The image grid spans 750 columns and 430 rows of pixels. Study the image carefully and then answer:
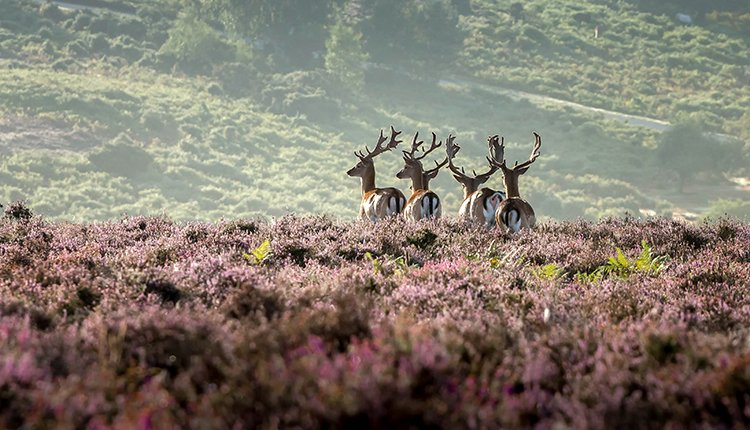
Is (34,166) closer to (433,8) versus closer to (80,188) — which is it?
(80,188)

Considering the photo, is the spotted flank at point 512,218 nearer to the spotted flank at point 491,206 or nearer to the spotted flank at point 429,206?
the spotted flank at point 491,206

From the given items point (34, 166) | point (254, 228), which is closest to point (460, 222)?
point (254, 228)

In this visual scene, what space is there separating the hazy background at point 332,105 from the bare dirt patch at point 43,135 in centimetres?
20

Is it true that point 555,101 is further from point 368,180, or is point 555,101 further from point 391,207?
point 391,207

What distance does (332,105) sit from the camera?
2933 inches

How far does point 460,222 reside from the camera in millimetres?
8961

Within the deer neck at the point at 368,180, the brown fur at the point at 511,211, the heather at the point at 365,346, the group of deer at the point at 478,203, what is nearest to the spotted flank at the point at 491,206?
the group of deer at the point at 478,203

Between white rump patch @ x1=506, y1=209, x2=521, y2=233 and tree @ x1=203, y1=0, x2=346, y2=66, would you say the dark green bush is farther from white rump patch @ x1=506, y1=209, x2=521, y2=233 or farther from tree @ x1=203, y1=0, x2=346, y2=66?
white rump patch @ x1=506, y1=209, x2=521, y2=233

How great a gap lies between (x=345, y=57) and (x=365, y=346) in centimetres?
7489

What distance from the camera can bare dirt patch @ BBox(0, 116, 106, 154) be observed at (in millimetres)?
50719

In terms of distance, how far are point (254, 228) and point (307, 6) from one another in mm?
78489

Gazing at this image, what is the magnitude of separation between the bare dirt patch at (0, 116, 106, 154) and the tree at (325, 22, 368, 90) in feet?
103

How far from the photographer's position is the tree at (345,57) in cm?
7357

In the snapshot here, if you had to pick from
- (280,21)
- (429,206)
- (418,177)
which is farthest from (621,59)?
(429,206)
